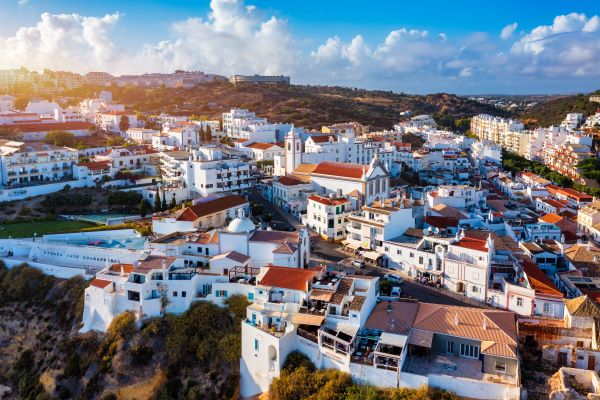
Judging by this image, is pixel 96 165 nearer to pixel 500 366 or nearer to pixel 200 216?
pixel 200 216

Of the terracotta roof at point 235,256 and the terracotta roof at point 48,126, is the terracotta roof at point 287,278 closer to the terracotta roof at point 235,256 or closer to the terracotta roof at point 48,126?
the terracotta roof at point 235,256

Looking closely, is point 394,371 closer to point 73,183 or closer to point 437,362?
point 437,362

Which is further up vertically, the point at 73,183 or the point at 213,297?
the point at 73,183

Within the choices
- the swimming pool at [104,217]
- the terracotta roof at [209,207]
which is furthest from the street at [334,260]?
the swimming pool at [104,217]

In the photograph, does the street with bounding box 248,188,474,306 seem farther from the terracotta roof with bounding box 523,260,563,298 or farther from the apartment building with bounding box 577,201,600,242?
the apartment building with bounding box 577,201,600,242

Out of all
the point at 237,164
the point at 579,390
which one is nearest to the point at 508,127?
the point at 237,164

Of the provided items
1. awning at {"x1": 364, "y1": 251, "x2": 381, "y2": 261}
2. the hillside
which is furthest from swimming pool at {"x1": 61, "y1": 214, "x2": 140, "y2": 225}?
awning at {"x1": 364, "y1": 251, "x2": 381, "y2": 261}
